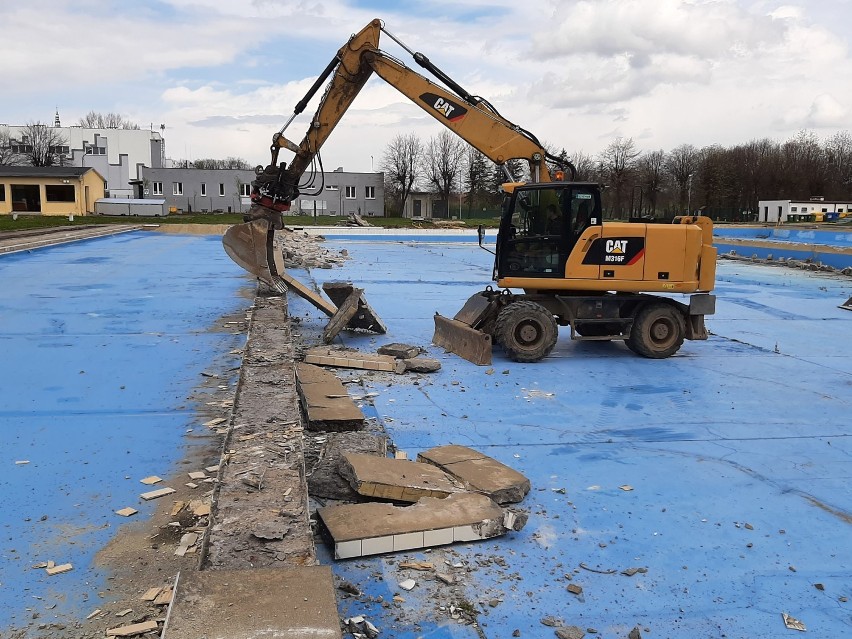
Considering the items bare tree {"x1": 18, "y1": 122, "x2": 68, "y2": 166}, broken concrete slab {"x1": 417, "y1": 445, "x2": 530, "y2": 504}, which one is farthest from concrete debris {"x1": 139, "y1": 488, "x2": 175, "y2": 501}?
bare tree {"x1": 18, "y1": 122, "x2": 68, "y2": 166}

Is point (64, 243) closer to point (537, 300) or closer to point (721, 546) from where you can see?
point (537, 300)

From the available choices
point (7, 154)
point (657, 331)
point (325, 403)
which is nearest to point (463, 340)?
point (657, 331)

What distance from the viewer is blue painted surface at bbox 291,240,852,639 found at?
4.05 metres

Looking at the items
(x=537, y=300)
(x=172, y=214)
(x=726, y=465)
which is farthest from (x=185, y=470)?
(x=172, y=214)

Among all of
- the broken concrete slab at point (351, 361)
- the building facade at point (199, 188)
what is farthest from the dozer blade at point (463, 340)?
the building facade at point (199, 188)

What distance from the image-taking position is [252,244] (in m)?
11.2

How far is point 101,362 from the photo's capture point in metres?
8.93

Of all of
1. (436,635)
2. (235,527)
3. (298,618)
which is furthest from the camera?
(235,527)

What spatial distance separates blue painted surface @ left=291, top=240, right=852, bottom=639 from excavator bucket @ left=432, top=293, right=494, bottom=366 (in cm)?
→ 20

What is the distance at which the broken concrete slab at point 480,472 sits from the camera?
17.4 ft

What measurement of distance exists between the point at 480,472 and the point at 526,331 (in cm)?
452

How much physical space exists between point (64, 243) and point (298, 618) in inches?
1092

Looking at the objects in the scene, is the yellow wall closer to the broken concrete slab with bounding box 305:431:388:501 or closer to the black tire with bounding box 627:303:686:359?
the black tire with bounding box 627:303:686:359

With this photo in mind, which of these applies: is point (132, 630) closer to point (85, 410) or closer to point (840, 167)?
point (85, 410)
